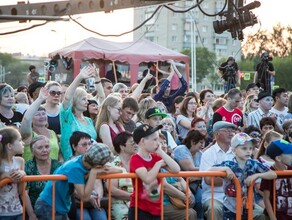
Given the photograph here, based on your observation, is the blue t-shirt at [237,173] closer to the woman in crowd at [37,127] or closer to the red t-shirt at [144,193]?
the red t-shirt at [144,193]

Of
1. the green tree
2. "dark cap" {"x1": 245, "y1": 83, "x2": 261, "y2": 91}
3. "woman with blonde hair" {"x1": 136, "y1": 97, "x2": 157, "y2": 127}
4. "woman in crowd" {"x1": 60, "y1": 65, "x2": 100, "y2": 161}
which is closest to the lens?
"woman in crowd" {"x1": 60, "y1": 65, "x2": 100, "y2": 161}

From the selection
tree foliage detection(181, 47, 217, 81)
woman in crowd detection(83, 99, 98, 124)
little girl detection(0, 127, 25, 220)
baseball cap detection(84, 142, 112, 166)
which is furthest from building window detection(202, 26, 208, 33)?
baseball cap detection(84, 142, 112, 166)

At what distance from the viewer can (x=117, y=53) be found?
2770 cm

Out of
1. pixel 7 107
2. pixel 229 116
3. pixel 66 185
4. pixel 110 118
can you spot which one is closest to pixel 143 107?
pixel 110 118

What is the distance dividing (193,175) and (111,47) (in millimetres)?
20578

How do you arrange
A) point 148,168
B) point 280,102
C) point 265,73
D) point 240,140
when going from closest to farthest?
point 148,168 < point 240,140 < point 280,102 < point 265,73

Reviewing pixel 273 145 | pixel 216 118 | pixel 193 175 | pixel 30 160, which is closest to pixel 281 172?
pixel 273 145

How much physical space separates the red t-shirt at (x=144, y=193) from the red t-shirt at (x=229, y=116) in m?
4.39

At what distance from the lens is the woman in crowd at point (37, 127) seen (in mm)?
8719

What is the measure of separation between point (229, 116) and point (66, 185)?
5367 millimetres

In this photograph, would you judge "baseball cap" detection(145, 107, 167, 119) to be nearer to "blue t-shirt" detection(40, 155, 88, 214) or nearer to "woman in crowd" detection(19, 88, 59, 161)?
"woman in crowd" detection(19, 88, 59, 161)

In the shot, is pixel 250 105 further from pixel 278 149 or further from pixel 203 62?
pixel 203 62

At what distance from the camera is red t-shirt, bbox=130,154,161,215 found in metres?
7.87

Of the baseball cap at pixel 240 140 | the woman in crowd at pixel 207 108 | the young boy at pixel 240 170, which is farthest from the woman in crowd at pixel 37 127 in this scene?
the woman in crowd at pixel 207 108
